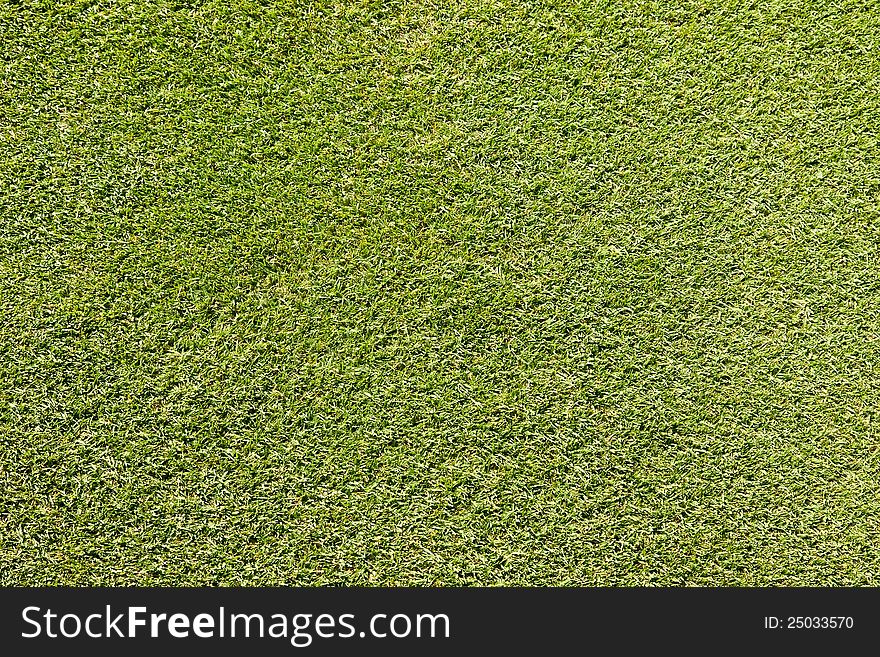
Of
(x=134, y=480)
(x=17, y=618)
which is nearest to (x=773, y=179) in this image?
(x=134, y=480)

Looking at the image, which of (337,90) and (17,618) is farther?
(337,90)

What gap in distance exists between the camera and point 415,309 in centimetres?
194

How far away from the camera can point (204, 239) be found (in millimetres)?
1927

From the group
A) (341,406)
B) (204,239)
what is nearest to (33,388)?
(204,239)

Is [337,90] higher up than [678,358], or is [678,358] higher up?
[337,90]

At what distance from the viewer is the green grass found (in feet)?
6.22

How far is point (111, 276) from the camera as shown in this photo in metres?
1.90

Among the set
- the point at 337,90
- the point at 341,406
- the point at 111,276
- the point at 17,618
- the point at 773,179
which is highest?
the point at 337,90

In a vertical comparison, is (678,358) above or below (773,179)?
below

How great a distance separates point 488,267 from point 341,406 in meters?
0.64

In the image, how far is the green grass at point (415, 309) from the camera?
1.89 meters

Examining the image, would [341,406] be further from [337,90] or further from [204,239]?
[337,90]

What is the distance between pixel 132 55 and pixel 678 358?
2.00 m

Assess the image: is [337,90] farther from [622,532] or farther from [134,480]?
[622,532]
